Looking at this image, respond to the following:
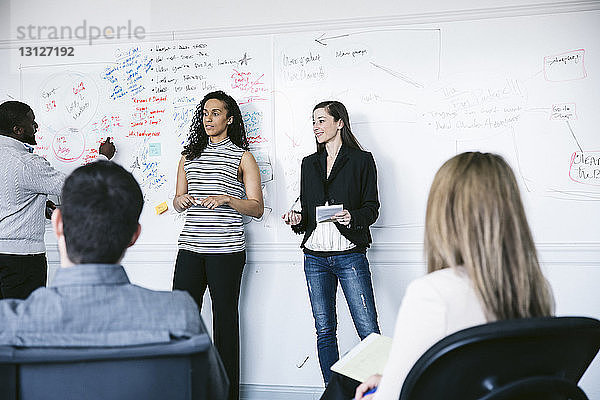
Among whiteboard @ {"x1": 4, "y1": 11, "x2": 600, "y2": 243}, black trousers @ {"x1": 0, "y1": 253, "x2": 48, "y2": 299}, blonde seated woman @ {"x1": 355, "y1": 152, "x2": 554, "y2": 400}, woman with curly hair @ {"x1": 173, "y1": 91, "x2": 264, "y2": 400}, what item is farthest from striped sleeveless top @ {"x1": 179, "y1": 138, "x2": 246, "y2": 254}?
blonde seated woman @ {"x1": 355, "y1": 152, "x2": 554, "y2": 400}

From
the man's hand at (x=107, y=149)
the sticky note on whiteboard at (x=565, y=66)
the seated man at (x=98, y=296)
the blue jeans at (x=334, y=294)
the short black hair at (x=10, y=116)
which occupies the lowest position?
the blue jeans at (x=334, y=294)

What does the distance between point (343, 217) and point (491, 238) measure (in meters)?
1.60

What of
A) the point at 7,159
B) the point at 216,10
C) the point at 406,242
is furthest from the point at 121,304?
the point at 216,10

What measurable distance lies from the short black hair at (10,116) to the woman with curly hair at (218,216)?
80 centimetres

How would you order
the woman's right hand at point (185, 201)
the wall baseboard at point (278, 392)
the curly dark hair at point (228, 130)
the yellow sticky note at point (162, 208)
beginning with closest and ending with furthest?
the woman's right hand at point (185, 201) → the curly dark hair at point (228, 130) → the wall baseboard at point (278, 392) → the yellow sticky note at point (162, 208)

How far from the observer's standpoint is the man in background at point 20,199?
262 cm

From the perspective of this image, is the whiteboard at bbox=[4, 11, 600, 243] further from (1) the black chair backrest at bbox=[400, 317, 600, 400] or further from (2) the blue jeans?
(1) the black chair backrest at bbox=[400, 317, 600, 400]

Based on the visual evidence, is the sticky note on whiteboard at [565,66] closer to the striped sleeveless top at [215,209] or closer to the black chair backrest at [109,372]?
the striped sleeveless top at [215,209]

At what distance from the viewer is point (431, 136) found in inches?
118

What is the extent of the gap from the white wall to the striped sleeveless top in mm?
372

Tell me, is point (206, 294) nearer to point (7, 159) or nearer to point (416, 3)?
point (7, 159)

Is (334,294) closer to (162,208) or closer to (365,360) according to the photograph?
(162,208)

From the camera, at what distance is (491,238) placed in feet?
3.56

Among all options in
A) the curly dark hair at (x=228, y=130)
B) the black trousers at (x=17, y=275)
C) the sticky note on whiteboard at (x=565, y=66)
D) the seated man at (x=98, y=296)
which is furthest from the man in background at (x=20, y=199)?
the sticky note on whiteboard at (x=565, y=66)
